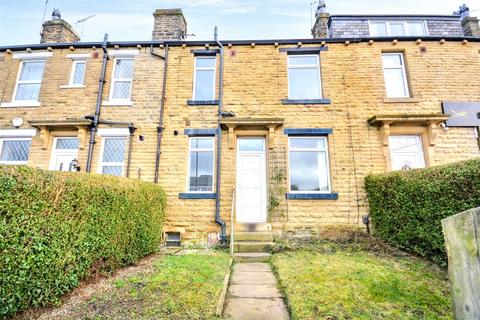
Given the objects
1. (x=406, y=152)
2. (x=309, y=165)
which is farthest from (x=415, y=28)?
(x=309, y=165)

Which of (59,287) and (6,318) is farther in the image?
(59,287)

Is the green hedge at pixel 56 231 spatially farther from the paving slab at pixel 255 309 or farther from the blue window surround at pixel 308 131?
the blue window surround at pixel 308 131

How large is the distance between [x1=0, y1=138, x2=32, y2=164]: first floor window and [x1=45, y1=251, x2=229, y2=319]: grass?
23.9 ft

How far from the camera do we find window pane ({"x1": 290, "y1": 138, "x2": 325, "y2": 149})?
857 cm

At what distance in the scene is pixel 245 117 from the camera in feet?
28.2

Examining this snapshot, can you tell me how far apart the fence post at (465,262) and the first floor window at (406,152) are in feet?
23.7

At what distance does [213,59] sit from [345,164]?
6098 millimetres

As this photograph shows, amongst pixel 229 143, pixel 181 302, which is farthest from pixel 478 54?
pixel 181 302

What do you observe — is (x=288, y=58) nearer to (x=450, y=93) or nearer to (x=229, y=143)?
(x=229, y=143)

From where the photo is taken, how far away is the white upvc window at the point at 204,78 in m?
9.20

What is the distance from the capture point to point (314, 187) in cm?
826

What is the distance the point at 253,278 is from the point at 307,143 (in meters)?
5.16

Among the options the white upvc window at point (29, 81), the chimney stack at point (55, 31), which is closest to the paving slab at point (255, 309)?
the white upvc window at point (29, 81)

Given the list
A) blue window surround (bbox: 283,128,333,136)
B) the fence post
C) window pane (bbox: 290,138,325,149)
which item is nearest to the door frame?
blue window surround (bbox: 283,128,333,136)
